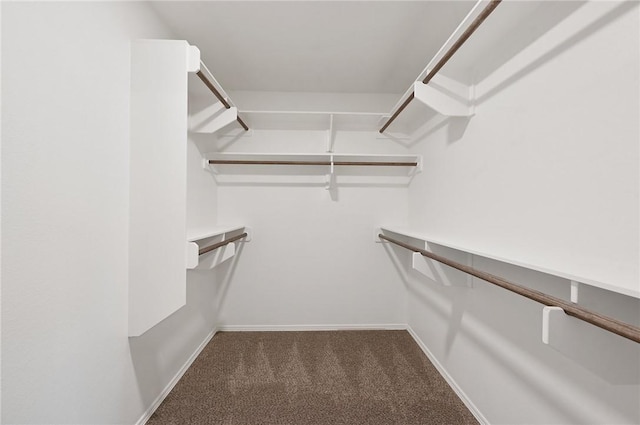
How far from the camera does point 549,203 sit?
110cm

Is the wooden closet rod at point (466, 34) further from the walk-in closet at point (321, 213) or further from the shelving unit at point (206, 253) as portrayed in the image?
the shelving unit at point (206, 253)

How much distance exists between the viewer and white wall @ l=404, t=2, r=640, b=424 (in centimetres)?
84

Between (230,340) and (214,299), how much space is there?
1.29 feet

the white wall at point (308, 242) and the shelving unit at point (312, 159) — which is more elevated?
the shelving unit at point (312, 159)

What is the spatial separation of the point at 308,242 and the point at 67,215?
1.90 metres

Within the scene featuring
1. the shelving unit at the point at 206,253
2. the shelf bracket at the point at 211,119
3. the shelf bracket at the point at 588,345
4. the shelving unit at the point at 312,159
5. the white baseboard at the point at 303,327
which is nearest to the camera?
the shelf bracket at the point at 588,345

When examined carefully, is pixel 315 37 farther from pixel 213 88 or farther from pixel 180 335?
pixel 180 335

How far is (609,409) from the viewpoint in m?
0.88

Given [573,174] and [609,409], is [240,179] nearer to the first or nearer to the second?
[573,174]

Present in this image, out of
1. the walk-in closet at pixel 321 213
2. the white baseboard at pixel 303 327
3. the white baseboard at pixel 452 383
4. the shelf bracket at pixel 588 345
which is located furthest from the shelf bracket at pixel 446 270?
the white baseboard at pixel 303 327

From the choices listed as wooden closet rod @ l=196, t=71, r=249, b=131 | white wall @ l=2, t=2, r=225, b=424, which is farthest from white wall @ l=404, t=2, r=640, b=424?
white wall @ l=2, t=2, r=225, b=424

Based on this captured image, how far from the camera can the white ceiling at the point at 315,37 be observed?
5.14 feet

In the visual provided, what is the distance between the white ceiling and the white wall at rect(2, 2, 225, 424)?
1.37ft

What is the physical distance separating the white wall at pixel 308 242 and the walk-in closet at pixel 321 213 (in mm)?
20
